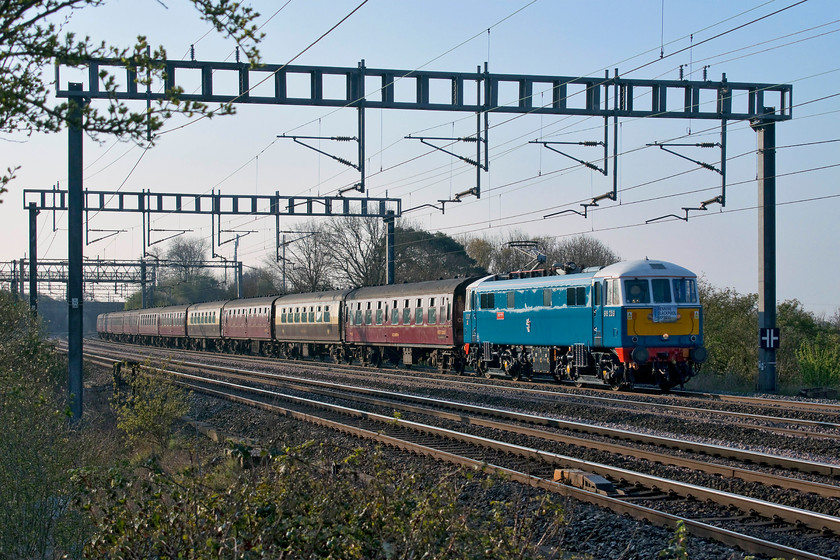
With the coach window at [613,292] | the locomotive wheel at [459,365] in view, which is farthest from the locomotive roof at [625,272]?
the locomotive wheel at [459,365]

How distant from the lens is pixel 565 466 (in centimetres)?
1030

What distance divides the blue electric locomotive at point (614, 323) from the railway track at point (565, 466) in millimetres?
4752

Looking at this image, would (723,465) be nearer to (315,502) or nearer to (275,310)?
(315,502)

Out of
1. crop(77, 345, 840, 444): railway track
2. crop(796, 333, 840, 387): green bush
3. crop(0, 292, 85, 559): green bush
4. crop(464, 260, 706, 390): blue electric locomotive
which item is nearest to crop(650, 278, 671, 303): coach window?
crop(464, 260, 706, 390): blue electric locomotive

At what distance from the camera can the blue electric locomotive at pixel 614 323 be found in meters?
19.6

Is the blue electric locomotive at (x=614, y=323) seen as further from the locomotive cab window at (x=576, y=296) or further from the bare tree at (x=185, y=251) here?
the bare tree at (x=185, y=251)

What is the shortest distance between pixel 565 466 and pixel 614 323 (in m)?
9.75

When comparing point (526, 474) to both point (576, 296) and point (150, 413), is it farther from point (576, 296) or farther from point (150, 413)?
point (576, 296)

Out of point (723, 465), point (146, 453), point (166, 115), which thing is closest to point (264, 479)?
point (166, 115)

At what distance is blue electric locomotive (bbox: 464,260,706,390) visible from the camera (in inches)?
771

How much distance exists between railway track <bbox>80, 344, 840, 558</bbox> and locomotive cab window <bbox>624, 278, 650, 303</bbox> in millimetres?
5228

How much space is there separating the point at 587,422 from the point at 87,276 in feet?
203

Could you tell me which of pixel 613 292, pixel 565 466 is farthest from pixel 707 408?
pixel 565 466

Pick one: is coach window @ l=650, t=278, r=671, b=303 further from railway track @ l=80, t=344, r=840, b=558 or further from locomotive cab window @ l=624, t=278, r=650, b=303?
railway track @ l=80, t=344, r=840, b=558
